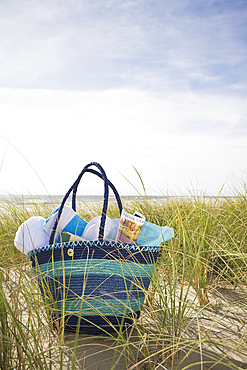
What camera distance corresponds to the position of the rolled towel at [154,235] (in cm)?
167

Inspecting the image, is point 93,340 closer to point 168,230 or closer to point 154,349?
point 154,349

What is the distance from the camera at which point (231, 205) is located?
3150 millimetres

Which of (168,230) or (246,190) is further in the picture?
(246,190)

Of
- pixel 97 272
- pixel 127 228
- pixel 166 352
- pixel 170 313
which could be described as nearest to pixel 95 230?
pixel 127 228

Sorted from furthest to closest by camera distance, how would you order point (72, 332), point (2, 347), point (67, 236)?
point (67, 236) → point (72, 332) → point (2, 347)

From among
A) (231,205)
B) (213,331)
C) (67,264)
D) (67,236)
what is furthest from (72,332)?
(231,205)

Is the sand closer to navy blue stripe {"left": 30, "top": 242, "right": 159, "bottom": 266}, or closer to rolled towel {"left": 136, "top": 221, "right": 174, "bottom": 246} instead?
navy blue stripe {"left": 30, "top": 242, "right": 159, "bottom": 266}

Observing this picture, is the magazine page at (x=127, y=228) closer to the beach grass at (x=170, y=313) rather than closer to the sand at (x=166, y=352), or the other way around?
the beach grass at (x=170, y=313)

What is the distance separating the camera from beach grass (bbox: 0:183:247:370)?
0.96m

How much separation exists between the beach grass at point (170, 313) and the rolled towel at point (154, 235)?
0.20ft

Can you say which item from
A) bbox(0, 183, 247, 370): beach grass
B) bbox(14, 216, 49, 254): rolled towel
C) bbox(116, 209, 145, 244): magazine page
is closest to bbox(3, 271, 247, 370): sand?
bbox(0, 183, 247, 370): beach grass

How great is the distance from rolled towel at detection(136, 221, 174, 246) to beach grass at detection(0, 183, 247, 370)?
0.20 feet

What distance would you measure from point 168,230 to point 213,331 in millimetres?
607

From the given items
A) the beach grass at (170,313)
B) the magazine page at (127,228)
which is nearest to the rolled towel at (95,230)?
the magazine page at (127,228)
